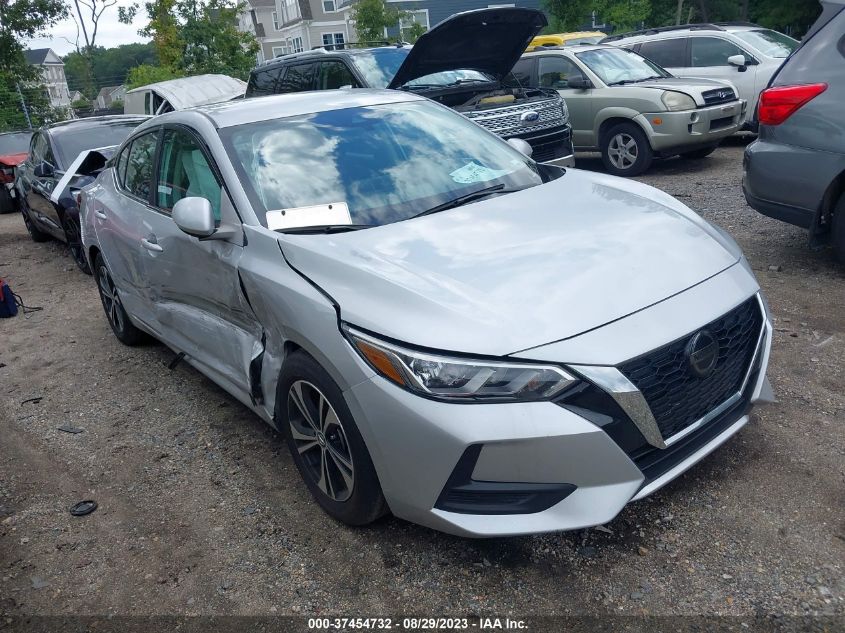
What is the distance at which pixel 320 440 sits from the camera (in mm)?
3088

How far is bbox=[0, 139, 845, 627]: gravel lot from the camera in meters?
2.68

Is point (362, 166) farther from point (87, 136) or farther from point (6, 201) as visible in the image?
point (6, 201)

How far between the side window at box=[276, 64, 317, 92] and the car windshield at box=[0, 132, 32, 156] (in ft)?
23.8

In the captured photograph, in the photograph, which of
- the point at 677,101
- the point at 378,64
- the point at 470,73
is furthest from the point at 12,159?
the point at 677,101

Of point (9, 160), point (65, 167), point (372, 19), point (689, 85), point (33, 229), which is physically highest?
point (372, 19)

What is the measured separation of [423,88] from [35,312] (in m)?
4.91

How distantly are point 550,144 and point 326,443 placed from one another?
649cm

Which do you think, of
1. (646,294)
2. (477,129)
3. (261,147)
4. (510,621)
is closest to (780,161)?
(477,129)

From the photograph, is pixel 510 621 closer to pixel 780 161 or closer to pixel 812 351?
pixel 812 351

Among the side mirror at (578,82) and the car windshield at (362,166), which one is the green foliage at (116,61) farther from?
the car windshield at (362,166)

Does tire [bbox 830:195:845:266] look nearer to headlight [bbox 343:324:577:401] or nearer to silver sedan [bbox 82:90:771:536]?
silver sedan [bbox 82:90:771:536]

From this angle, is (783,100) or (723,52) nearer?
(783,100)

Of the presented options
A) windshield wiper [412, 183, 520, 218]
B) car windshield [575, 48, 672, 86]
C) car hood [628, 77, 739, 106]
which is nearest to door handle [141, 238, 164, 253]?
windshield wiper [412, 183, 520, 218]

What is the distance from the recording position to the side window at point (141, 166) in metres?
4.56
